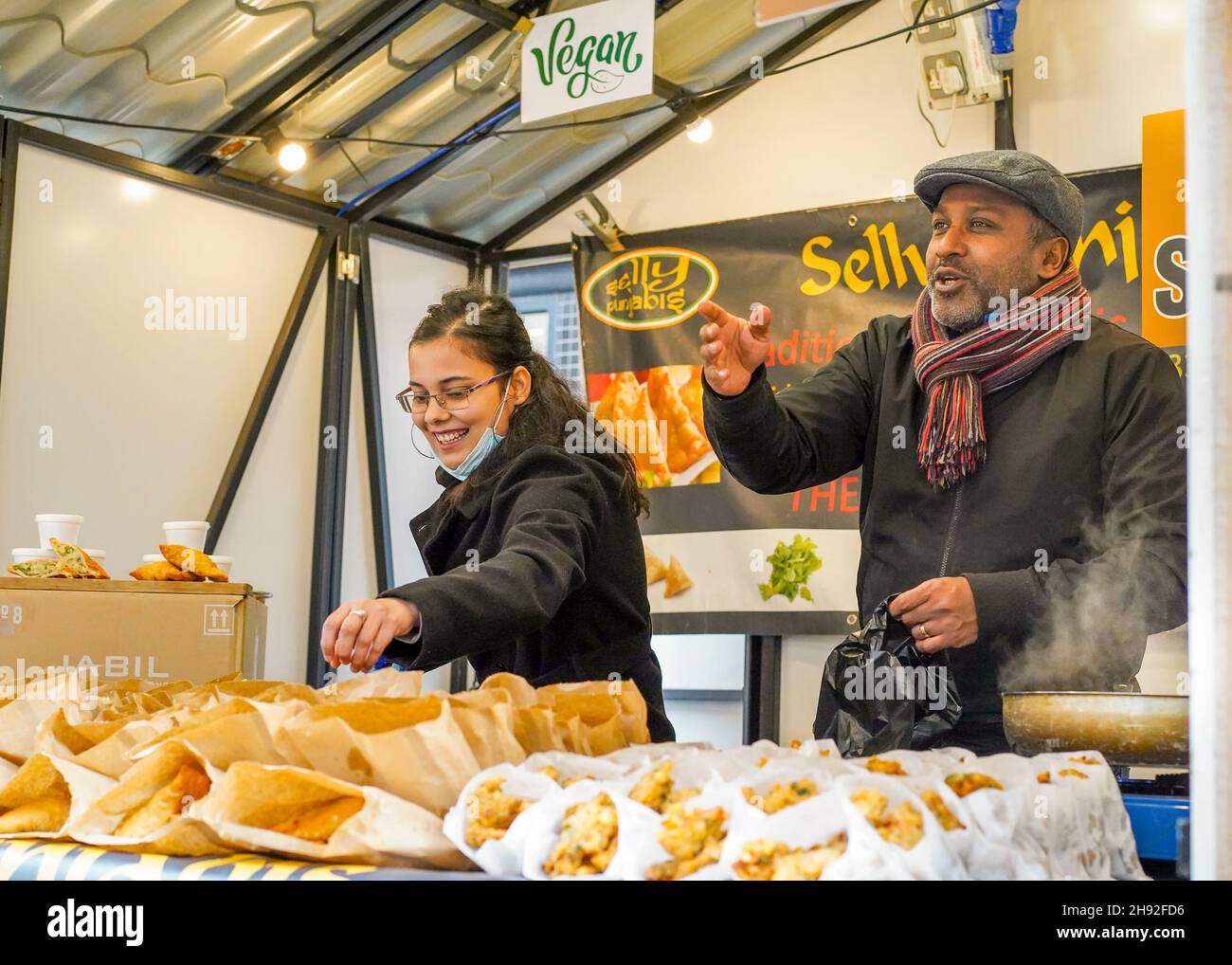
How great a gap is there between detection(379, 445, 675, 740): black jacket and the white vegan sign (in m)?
2.10

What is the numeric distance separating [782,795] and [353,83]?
15.0 feet

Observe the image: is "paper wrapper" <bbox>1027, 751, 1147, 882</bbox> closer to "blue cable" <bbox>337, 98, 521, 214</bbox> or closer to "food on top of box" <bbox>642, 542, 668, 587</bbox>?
"food on top of box" <bbox>642, 542, 668, 587</bbox>

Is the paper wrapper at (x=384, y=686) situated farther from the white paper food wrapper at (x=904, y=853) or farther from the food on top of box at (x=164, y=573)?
the food on top of box at (x=164, y=573)

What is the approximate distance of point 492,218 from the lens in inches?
242

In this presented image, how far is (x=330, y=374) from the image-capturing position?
566 cm

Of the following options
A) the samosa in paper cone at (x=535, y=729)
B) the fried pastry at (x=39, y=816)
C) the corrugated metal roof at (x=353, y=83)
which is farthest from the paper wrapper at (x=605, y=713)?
the corrugated metal roof at (x=353, y=83)

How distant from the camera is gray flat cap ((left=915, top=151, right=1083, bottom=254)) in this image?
2135mm

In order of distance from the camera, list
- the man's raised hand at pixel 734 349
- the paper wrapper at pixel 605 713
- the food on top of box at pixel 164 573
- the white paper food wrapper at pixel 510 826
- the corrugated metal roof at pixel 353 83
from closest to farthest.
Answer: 1. the white paper food wrapper at pixel 510 826
2. the paper wrapper at pixel 605 713
3. the man's raised hand at pixel 734 349
4. the food on top of box at pixel 164 573
5. the corrugated metal roof at pixel 353 83

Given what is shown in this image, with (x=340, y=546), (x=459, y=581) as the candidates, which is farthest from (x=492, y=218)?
(x=459, y=581)

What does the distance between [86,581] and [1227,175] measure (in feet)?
11.5

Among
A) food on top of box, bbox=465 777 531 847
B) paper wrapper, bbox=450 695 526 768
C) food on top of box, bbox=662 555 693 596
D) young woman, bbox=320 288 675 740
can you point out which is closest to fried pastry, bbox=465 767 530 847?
food on top of box, bbox=465 777 531 847

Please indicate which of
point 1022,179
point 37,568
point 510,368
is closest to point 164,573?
point 37,568

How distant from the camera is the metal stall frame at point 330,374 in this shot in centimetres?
533

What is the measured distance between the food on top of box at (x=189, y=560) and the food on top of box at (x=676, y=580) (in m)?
1.97
